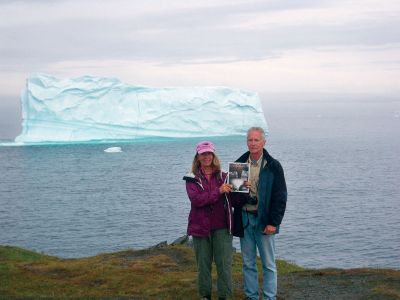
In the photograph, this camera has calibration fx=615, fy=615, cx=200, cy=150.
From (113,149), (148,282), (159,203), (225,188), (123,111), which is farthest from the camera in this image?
(113,149)

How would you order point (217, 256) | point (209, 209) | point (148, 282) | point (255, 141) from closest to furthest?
point (255, 141) → point (209, 209) → point (217, 256) → point (148, 282)

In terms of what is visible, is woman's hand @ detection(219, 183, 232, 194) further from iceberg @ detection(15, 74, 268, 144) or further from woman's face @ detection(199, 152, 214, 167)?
iceberg @ detection(15, 74, 268, 144)

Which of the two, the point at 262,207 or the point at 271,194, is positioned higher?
the point at 271,194

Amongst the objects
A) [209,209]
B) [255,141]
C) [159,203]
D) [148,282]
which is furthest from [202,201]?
[159,203]

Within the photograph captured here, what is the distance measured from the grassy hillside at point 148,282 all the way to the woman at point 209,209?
54.3 inches

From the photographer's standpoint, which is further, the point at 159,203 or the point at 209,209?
the point at 159,203

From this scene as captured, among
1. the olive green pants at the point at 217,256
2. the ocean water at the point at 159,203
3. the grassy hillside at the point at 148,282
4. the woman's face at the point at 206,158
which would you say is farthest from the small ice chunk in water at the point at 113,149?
the woman's face at the point at 206,158

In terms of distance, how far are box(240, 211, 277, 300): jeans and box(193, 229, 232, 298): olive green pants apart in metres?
0.22

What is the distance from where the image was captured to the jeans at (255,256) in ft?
24.3

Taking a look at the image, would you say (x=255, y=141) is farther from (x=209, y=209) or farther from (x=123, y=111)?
(x=123, y=111)

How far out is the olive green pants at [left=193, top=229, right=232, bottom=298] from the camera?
7.50m

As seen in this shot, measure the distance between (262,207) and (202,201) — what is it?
0.71 metres

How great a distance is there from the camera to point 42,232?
31.9 m

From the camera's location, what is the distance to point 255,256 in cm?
761
